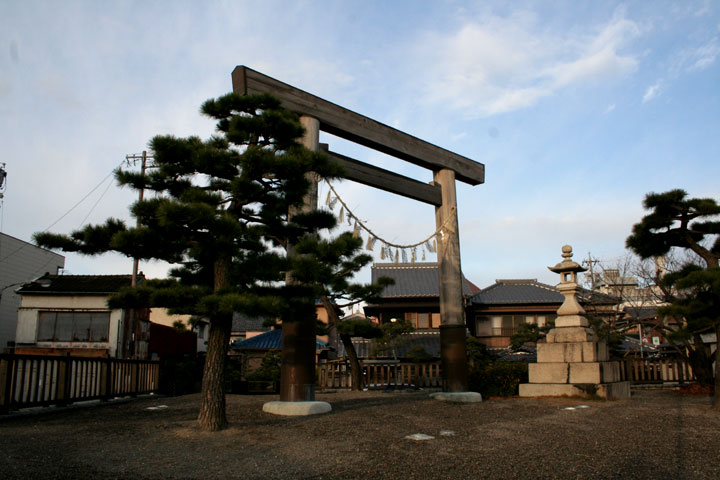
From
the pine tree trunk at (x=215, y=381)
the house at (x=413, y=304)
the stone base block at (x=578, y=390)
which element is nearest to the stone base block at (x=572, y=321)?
the stone base block at (x=578, y=390)

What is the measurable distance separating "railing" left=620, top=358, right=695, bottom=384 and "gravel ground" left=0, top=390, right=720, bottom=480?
7487mm

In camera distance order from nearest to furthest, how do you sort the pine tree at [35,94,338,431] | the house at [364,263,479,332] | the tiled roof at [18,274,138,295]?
the pine tree at [35,94,338,431], the tiled roof at [18,274,138,295], the house at [364,263,479,332]

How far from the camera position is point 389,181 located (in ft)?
32.0

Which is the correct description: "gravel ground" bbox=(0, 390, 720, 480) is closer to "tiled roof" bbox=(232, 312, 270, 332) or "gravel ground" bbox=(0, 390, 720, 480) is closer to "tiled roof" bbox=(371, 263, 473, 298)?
"tiled roof" bbox=(371, 263, 473, 298)

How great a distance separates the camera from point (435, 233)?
1020cm

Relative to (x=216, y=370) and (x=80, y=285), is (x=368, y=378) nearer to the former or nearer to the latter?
(x=216, y=370)

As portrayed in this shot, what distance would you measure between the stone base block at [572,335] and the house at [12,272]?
21807 millimetres

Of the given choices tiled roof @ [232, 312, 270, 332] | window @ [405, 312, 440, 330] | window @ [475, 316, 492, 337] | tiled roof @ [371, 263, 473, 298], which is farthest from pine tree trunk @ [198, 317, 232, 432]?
tiled roof @ [232, 312, 270, 332]

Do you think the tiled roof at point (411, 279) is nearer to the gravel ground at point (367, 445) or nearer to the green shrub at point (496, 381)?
the green shrub at point (496, 381)

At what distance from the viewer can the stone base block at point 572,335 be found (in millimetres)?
10219

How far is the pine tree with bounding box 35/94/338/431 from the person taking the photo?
5492 millimetres

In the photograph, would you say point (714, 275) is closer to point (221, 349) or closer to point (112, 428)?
point (221, 349)

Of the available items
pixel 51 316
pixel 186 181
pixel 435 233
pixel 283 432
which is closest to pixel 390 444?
pixel 283 432

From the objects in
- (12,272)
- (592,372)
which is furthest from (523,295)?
(12,272)
